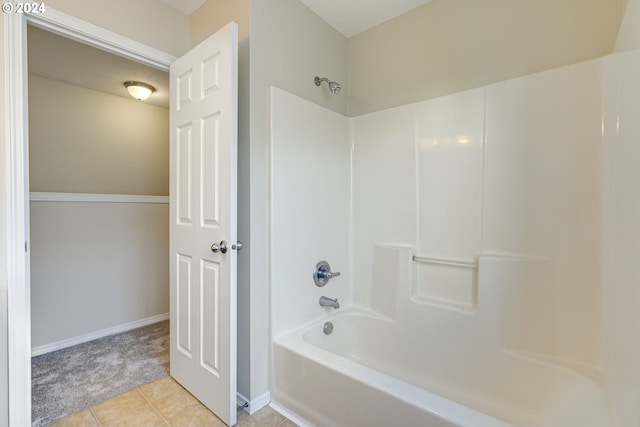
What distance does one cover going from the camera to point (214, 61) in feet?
5.10

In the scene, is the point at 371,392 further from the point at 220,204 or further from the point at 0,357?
the point at 0,357

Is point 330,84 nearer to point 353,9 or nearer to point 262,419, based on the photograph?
point 353,9

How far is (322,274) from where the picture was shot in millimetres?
1968

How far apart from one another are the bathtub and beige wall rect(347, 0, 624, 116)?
59.0 inches

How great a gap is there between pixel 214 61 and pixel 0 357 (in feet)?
5.40

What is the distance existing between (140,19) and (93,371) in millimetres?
2272

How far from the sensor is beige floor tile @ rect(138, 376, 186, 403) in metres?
1.75

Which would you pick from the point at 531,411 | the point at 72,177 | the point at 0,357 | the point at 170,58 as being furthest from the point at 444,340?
the point at 72,177

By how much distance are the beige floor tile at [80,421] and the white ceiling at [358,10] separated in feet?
8.75

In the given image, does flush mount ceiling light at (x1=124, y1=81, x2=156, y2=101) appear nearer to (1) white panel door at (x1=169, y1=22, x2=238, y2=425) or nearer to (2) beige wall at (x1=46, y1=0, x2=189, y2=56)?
(2) beige wall at (x1=46, y1=0, x2=189, y2=56)

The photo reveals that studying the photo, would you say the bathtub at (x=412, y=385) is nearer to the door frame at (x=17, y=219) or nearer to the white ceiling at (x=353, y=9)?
the door frame at (x=17, y=219)

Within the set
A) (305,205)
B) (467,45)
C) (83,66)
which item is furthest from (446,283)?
(83,66)

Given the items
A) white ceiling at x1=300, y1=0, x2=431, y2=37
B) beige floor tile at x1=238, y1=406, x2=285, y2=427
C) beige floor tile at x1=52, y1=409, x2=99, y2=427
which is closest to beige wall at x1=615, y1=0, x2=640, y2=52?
white ceiling at x1=300, y1=0, x2=431, y2=37

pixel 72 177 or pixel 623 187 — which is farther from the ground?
pixel 72 177
